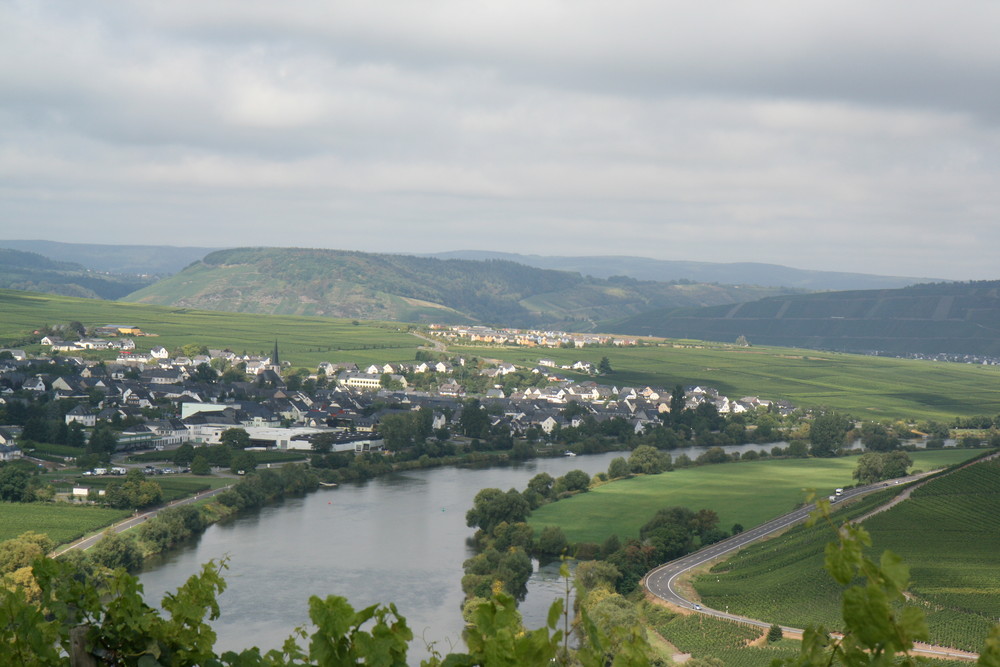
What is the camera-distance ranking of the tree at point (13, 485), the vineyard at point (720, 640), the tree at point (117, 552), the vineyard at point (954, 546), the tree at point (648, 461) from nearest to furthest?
the vineyard at point (720, 640), the vineyard at point (954, 546), the tree at point (117, 552), the tree at point (13, 485), the tree at point (648, 461)

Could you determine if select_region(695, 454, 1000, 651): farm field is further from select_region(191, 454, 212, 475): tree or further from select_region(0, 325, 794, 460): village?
select_region(0, 325, 794, 460): village

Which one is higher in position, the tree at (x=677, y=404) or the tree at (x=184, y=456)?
the tree at (x=677, y=404)

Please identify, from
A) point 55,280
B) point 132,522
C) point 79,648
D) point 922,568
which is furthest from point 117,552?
point 55,280

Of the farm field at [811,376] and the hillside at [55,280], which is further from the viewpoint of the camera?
the hillside at [55,280]

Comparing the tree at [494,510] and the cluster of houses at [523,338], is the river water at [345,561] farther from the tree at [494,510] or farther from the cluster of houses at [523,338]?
the cluster of houses at [523,338]

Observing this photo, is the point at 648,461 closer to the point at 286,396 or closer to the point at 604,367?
the point at 286,396

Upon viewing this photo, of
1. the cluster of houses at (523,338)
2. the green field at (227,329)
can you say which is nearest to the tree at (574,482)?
the green field at (227,329)

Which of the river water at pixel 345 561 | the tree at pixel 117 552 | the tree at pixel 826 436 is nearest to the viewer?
the river water at pixel 345 561

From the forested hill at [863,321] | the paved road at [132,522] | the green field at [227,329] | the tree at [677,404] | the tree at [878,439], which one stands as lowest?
the paved road at [132,522]
